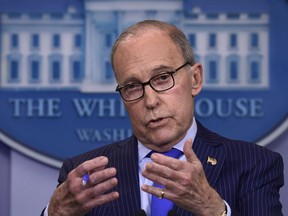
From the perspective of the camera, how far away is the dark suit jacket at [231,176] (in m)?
1.72

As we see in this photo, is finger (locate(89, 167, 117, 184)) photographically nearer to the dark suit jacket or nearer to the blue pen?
the blue pen

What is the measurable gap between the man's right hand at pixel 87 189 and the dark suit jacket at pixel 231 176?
0.22m

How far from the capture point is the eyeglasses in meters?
1.77

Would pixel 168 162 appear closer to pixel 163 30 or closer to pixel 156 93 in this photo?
pixel 156 93

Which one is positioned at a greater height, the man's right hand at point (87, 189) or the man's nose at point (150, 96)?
the man's nose at point (150, 96)

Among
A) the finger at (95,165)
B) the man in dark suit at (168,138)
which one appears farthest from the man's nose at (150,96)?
the finger at (95,165)

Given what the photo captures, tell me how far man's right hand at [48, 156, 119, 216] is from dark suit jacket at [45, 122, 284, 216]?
8.6 inches

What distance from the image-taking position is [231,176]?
A: 1.78 metres

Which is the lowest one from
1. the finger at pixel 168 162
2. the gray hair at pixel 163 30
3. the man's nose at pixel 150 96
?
the finger at pixel 168 162

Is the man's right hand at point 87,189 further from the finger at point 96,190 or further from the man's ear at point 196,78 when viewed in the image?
the man's ear at point 196,78

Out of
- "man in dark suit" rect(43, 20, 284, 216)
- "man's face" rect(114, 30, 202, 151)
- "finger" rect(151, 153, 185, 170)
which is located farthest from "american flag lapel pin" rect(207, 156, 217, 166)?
"finger" rect(151, 153, 185, 170)

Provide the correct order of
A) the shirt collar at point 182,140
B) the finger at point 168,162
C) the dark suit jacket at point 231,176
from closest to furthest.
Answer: the finger at point 168,162 < the dark suit jacket at point 231,176 < the shirt collar at point 182,140

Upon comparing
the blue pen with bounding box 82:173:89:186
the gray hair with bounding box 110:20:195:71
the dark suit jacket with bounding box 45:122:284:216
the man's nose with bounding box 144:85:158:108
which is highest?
the gray hair with bounding box 110:20:195:71

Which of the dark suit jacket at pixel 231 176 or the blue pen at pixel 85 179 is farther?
the dark suit jacket at pixel 231 176
